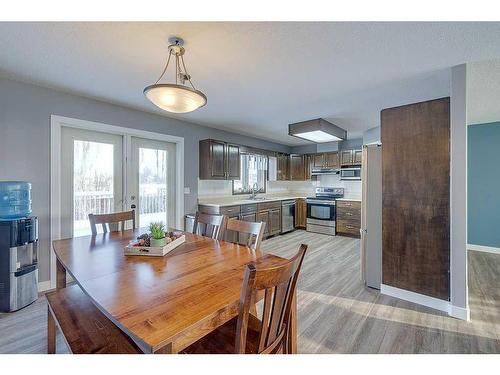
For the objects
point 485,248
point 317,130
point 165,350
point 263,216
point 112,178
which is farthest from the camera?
point 263,216

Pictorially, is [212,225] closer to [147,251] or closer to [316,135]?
[147,251]

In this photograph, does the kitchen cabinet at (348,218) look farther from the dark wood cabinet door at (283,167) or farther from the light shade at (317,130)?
the dark wood cabinet door at (283,167)

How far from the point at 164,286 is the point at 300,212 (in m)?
5.29

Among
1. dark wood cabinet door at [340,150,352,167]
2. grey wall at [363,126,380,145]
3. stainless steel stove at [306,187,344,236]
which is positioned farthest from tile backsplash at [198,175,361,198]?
grey wall at [363,126,380,145]

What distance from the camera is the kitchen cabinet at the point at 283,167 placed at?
6.45 m

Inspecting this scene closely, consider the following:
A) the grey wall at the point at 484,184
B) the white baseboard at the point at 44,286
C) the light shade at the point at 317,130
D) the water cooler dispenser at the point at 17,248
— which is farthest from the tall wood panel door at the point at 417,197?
the white baseboard at the point at 44,286

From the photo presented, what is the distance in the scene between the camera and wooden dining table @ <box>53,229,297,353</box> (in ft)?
2.86

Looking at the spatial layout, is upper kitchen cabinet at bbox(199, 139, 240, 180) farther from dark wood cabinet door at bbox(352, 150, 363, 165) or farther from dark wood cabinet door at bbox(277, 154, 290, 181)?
dark wood cabinet door at bbox(352, 150, 363, 165)

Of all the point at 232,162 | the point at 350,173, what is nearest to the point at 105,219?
the point at 232,162

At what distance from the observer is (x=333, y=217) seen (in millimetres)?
5449

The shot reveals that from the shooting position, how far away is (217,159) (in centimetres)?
446
